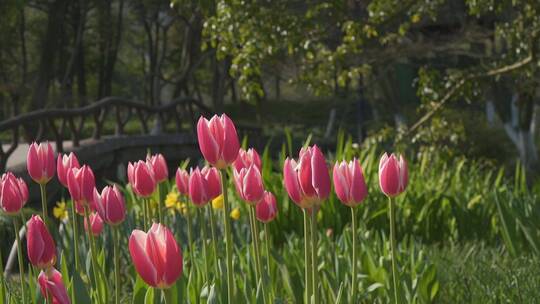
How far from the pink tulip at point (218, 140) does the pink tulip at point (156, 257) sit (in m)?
0.42

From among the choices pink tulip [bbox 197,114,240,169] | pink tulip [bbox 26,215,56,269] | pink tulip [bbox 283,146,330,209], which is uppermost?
pink tulip [bbox 197,114,240,169]

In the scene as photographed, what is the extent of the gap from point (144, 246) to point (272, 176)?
18.8ft

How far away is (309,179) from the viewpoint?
7.34 feet

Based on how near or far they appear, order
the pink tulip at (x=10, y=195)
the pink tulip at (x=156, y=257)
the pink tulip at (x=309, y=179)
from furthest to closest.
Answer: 1. the pink tulip at (x=10, y=195)
2. the pink tulip at (x=309, y=179)
3. the pink tulip at (x=156, y=257)

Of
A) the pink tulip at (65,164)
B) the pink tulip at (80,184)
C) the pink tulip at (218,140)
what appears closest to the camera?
the pink tulip at (218,140)

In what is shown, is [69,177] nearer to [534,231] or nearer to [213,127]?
[213,127]

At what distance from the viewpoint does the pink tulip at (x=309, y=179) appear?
2215 millimetres

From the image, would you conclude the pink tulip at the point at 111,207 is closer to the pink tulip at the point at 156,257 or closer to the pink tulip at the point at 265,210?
the pink tulip at the point at 265,210

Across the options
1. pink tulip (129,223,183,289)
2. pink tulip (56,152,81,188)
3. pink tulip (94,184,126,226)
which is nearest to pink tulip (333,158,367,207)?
pink tulip (129,223,183,289)

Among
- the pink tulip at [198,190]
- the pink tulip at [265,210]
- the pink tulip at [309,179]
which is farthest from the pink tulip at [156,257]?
the pink tulip at [265,210]

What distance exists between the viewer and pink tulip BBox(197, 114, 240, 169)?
2330 millimetres

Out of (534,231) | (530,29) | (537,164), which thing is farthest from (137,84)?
(534,231)

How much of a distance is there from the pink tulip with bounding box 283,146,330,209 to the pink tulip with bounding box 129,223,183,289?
41 cm

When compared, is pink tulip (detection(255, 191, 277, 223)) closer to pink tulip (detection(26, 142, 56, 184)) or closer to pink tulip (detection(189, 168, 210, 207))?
pink tulip (detection(189, 168, 210, 207))
